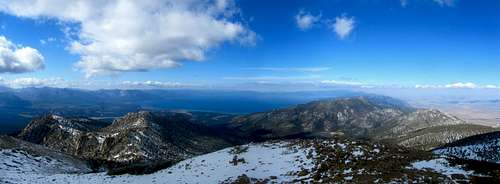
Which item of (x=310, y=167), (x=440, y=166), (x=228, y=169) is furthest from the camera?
(x=228, y=169)

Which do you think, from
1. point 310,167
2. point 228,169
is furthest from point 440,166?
point 228,169

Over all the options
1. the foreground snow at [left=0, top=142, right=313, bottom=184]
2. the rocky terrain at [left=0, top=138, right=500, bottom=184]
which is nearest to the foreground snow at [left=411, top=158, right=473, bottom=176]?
the rocky terrain at [left=0, top=138, right=500, bottom=184]

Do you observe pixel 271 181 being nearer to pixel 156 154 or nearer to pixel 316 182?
pixel 316 182

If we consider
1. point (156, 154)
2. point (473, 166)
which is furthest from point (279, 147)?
point (156, 154)

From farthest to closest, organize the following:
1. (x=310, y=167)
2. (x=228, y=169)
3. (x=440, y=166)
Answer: (x=228, y=169)
(x=310, y=167)
(x=440, y=166)

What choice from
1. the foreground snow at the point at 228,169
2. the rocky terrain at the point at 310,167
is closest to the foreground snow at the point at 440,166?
the rocky terrain at the point at 310,167

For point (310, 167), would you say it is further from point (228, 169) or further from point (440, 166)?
point (440, 166)

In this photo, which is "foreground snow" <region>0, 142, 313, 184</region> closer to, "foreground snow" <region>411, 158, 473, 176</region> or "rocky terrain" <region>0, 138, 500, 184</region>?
"rocky terrain" <region>0, 138, 500, 184</region>

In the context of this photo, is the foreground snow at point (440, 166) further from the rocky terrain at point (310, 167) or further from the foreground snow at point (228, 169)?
the foreground snow at point (228, 169)
